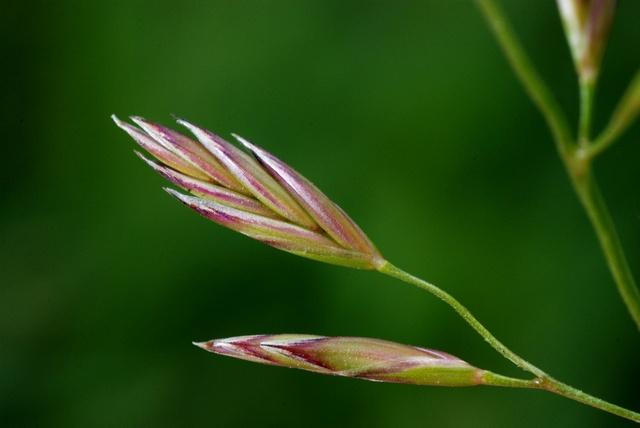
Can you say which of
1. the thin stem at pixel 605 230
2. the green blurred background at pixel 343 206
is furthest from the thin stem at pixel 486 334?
the green blurred background at pixel 343 206

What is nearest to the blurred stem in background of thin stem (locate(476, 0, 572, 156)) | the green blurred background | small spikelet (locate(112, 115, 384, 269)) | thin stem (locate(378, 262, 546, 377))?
thin stem (locate(476, 0, 572, 156))

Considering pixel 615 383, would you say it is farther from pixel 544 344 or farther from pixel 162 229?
pixel 162 229

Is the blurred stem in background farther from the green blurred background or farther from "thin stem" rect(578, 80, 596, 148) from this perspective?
the green blurred background

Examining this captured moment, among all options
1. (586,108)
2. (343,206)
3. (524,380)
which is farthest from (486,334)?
(343,206)

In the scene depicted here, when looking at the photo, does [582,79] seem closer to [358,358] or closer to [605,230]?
[605,230]

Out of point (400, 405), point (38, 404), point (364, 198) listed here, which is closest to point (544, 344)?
point (400, 405)

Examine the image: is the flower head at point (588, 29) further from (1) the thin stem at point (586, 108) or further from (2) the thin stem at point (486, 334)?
(2) the thin stem at point (486, 334)
